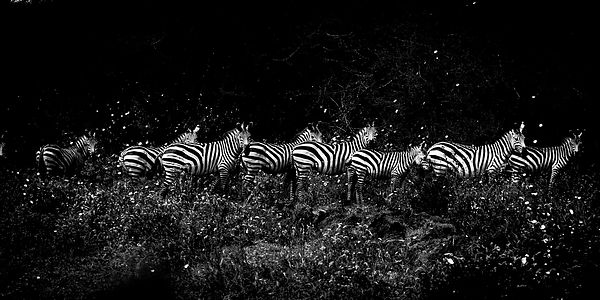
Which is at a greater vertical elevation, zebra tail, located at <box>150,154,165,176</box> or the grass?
zebra tail, located at <box>150,154,165,176</box>

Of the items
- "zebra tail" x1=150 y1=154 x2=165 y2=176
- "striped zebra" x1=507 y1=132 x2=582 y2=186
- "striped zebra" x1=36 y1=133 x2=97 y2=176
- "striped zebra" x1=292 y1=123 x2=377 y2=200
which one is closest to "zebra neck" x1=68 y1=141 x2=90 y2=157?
"striped zebra" x1=36 y1=133 x2=97 y2=176

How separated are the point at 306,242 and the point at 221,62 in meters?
12.0

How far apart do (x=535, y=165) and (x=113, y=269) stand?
903 centimetres

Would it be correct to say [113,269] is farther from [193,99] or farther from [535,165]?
[193,99]

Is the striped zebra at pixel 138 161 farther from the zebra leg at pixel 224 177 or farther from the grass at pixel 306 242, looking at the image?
the zebra leg at pixel 224 177

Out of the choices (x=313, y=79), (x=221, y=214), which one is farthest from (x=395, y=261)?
(x=313, y=79)

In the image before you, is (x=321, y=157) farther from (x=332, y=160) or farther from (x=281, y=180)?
(x=281, y=180)

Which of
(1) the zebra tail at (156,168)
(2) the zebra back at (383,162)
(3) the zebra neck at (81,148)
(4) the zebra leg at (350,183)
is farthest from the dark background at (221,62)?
(4) the zebra leg at (350,183)

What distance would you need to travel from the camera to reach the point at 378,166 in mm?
12422

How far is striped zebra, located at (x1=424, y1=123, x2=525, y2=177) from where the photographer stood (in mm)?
12812

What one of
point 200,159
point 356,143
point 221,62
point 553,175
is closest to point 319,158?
point 356,143

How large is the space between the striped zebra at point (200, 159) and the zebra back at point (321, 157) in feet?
4.38

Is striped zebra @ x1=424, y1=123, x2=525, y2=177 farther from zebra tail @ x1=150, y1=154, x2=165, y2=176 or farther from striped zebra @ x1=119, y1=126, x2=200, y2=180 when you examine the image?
striped zebra @ x1=119, y1=126, x2=200, y2=180

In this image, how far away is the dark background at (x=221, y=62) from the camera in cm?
1616
